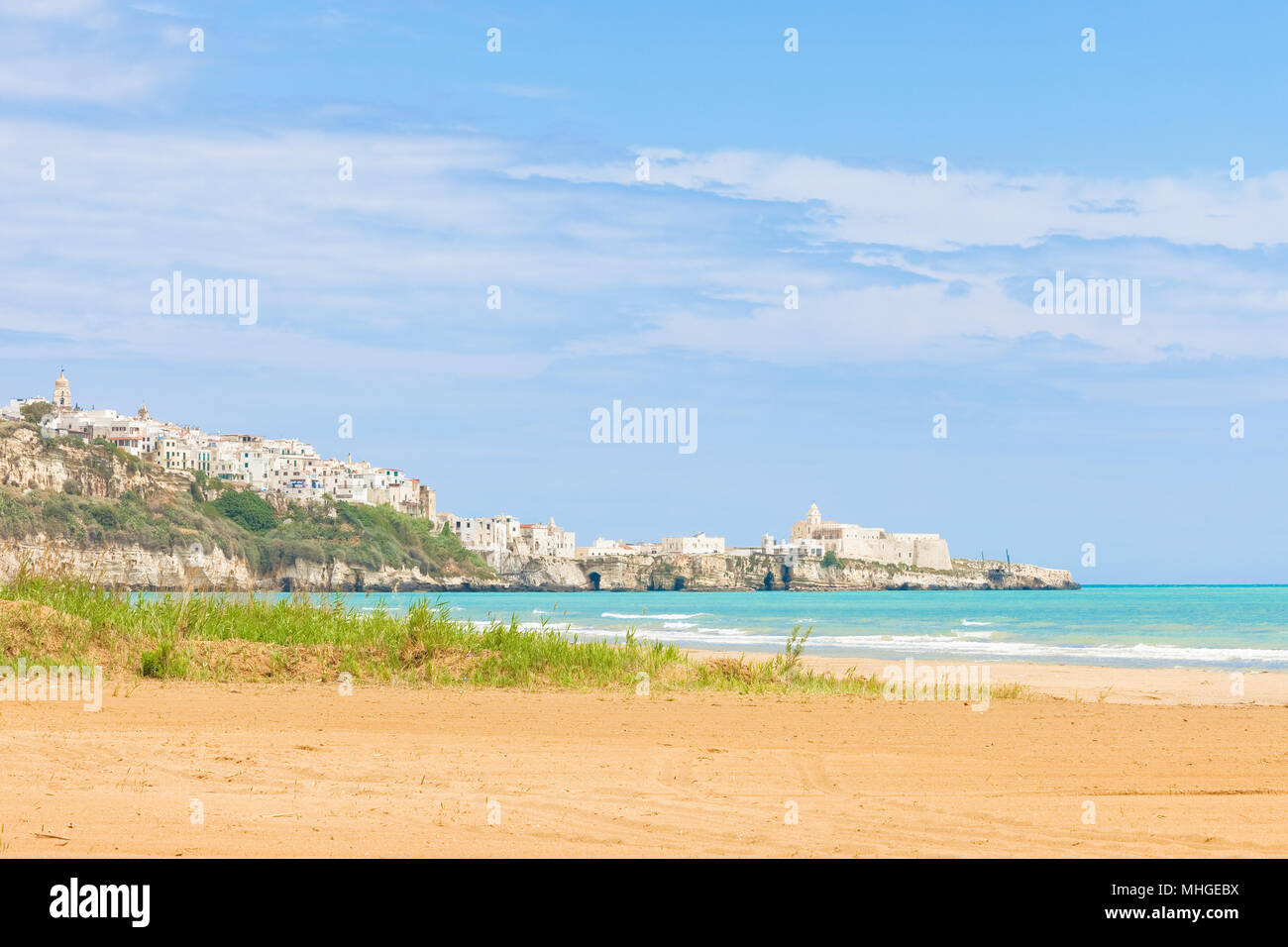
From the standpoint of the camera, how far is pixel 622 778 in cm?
859

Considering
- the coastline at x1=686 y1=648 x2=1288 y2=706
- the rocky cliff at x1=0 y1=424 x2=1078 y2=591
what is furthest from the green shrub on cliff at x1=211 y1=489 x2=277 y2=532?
the coastline at x1=686 y1=648 x2=1288 y2=706

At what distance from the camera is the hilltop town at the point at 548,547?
155 meters

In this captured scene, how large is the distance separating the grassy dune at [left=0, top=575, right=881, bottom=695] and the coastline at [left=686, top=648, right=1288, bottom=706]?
1.52 metres

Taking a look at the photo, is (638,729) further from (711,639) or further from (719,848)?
(711,639)

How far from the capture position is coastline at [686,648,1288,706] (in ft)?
58.8

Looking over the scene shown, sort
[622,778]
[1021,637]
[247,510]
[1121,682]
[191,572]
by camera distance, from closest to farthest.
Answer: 1. [622,778]
2. [191,572]
3. [1121,682]
4. [1021,637]
5. [247,510]

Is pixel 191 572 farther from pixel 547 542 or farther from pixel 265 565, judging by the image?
pixel 547 542

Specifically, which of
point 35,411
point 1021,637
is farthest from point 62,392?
point 1021,637

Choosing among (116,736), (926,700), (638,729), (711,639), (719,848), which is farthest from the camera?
(711,639)

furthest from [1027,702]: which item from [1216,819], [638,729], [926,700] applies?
[1216,819]

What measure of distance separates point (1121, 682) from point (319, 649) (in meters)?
15.0

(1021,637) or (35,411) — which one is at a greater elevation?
(35,411)

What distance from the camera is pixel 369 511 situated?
138 m
